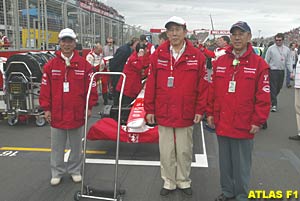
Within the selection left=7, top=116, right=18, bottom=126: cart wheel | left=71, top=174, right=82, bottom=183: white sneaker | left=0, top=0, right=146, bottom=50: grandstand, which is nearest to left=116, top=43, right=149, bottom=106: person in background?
left=71, top=174, right=82, bottom=183: white sneaker

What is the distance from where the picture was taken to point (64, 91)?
393 centimetres

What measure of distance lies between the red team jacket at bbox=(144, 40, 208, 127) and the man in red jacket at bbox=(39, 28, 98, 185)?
90 cm

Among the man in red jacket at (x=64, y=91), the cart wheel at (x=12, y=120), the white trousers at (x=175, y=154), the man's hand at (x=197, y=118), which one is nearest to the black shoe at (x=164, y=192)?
the white trousers at (x=175, y=154)

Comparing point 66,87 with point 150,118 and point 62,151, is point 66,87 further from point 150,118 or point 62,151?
point 150,118

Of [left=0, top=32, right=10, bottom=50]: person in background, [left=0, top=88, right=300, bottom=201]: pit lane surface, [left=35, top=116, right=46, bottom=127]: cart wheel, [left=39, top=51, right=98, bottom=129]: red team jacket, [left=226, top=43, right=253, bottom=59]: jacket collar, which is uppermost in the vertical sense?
[left=0, top=32, right=10, bottom=50]: person in background

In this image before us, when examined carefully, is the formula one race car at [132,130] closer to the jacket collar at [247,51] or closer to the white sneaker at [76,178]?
the white sneaker at [76,178]

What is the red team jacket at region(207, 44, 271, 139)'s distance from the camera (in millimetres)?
3154

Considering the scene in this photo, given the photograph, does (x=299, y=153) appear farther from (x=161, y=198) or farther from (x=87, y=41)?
(x=87, y=41)

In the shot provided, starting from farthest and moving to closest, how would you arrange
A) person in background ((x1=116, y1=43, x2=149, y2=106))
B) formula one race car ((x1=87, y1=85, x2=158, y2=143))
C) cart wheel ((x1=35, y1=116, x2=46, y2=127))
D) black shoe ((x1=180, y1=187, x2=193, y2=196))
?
cart wheel ((x1=35, y1=116, x2=46, y2=127)) < person in background ((x1=116, y1=43, x2=149, y2=106)) < formula one race car ((x1=87, y1=85, x2=158, y2=143)) < black shoe ((x1=180, y1=187, x2=193, y2=196))

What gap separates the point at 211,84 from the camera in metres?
3.46

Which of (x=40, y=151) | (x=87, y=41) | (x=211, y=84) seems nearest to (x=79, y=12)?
(x=87, y=41)

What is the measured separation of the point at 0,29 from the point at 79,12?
6.09m

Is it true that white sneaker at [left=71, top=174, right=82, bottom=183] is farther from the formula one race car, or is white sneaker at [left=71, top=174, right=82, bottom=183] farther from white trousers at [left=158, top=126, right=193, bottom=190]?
white trousers at [left=158, top=126, right=193, bottom=190]

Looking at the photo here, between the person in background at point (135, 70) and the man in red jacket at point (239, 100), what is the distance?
9.30 feet
